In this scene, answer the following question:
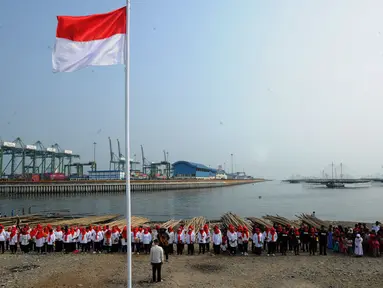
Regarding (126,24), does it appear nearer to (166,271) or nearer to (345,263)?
(166,271)

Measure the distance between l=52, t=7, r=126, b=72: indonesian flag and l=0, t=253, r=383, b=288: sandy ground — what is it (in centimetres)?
748

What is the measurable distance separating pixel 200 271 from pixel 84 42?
9529 millimetres

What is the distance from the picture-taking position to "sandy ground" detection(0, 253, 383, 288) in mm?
11695

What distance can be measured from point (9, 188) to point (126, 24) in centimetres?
9076

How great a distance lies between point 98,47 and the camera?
8.61 meters

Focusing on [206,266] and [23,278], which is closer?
[23,278]

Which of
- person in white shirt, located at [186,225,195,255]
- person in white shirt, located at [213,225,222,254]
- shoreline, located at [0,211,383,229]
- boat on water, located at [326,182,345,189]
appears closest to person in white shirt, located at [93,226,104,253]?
person in white shirt, located at [186,225,195,255]

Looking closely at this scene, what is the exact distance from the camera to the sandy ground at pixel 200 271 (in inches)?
460

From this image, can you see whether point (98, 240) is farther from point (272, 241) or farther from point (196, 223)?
point (196, 223)

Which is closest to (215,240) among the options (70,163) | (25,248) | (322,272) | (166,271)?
(166,271)

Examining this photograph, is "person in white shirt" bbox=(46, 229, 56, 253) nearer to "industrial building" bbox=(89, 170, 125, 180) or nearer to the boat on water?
"industrial building" bbox=(89, 170, 125, 180)

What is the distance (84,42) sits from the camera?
8586 mm

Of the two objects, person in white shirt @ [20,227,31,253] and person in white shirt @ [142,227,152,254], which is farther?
person in white shirt @ [20,227,31,253]

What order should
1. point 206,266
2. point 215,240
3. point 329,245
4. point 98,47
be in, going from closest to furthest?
point 98,47 < point 206,266 < point 215,240 < point 329,245
